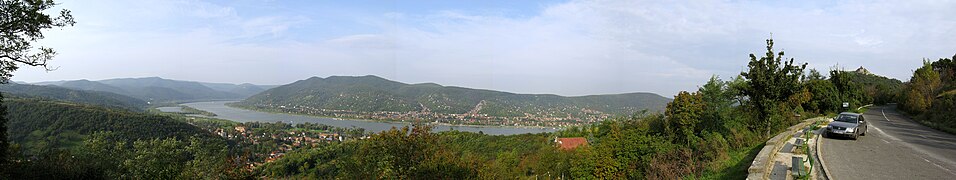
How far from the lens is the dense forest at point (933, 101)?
18855 mm

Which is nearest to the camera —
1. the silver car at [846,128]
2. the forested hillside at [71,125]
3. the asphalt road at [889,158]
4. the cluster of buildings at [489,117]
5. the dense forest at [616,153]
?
the asphalt road at [889,158]

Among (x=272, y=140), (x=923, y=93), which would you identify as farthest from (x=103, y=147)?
(x=923, y=93)

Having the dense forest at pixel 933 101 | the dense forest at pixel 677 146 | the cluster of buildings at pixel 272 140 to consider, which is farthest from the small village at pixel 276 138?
the dense forest at pixel 933 101

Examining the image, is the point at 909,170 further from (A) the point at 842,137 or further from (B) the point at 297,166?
(B) the point at 297,166

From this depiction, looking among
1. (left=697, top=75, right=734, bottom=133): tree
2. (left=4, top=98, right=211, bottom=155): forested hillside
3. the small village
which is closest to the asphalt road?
(left=697, top=75, right=734, bottom=133): tree

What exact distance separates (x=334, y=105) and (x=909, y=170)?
15932cm

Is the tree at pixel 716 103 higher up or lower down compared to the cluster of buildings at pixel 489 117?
higher up

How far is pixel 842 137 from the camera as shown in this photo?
13328mm

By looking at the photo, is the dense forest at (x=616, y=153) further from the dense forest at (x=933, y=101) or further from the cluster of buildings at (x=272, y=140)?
the cluster of buildings at (x=272, y=140)

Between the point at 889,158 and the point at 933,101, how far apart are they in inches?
977

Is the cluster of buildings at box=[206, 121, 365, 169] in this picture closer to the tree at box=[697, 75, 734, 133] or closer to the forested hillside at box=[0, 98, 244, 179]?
the forested hillside at box=[0, 98, 244, 179]

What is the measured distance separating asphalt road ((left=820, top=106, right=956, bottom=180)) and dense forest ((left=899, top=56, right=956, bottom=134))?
6840 mm

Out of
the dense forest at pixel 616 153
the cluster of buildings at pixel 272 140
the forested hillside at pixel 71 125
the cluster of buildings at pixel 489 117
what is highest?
the dense forest at pixel 616 153

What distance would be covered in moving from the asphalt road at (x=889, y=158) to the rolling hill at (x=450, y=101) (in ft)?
326
